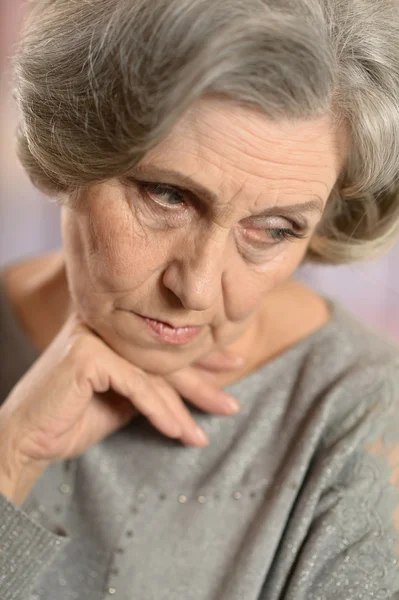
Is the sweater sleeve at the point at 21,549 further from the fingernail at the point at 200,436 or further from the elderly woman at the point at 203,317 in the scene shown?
the fingernail at the point at 200,436

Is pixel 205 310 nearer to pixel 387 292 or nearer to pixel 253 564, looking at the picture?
pixel 253 564

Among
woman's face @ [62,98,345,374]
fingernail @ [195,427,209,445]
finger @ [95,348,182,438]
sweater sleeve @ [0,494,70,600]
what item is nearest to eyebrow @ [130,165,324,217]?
woman's face @ [62,98,345,374]

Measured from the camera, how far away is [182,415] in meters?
1.59

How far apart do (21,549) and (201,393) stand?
0.45m

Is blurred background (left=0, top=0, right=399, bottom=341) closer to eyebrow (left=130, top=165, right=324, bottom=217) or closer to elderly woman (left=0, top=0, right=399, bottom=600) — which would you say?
elderly woman (left=0, top=0, right=399, bottom=600)

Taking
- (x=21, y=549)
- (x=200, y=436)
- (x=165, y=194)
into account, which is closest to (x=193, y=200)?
(x=165, y=194)

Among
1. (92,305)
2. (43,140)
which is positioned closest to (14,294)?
(92,305)

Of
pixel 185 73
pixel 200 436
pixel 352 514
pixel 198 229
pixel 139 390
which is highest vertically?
pixel 185 73

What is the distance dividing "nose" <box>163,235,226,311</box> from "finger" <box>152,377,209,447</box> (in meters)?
0.33

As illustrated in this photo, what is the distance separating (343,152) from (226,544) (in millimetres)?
765

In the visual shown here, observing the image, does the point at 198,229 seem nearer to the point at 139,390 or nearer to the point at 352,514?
the point at 139,390

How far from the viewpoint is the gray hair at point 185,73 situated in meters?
1.05

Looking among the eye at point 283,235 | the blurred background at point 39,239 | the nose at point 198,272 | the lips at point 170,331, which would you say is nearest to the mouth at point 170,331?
the lips at point 170,331

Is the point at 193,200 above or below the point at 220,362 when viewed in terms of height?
above
